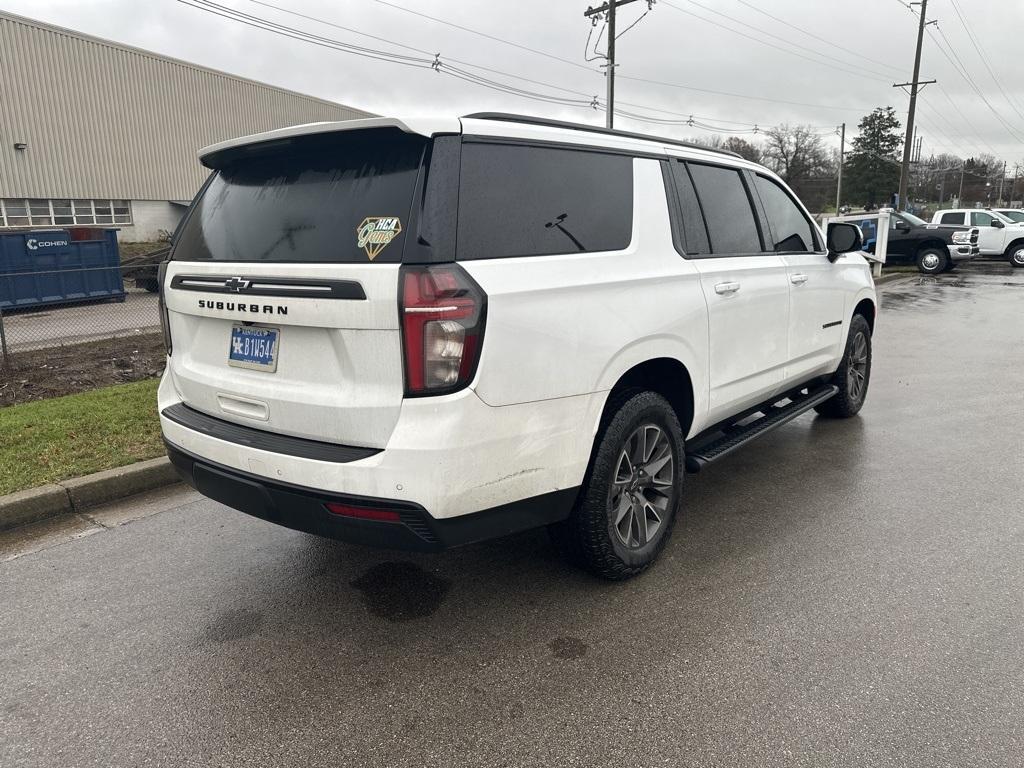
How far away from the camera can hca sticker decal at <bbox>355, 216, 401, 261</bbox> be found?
8.34 ft

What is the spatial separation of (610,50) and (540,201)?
21112 mm

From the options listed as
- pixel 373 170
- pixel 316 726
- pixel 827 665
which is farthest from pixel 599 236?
pixel 316 726

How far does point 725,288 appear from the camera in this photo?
3.82 meters

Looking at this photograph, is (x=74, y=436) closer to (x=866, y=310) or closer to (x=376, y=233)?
(x=376, y=233)

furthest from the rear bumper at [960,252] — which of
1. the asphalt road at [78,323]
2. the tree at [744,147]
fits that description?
the tree at [744,147]

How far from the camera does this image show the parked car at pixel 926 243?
70.0 ft

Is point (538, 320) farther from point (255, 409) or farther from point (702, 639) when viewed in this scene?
point (702, 639)

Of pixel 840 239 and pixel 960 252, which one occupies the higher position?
pixel 840 239

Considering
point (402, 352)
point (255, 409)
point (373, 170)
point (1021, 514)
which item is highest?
point (373, 170)

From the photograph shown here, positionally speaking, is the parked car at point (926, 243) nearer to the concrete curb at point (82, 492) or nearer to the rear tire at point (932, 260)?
the rear tire at point (932, 260)

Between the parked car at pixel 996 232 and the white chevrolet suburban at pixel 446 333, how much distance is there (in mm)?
23650

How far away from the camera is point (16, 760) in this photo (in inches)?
91.0

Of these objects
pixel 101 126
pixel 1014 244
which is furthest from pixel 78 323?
pixel 1014 244

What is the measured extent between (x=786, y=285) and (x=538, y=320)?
7.98 feet
